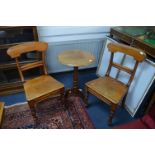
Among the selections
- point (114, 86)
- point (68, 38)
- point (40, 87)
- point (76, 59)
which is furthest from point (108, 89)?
point (68, 38)

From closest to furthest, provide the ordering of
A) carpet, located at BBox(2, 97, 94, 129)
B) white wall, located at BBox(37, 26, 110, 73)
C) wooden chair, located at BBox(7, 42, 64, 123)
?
wooden chair, located at BBox(7, 42, 64, 123)
carpet, located at BBox(2, 97, 94, 129)
white wall, located at BBox(37, 26, 110, 73)

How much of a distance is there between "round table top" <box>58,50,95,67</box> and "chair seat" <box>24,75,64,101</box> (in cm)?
29

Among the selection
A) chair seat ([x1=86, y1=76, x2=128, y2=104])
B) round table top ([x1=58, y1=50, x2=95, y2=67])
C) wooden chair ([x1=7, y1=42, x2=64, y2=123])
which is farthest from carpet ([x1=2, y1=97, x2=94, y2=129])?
round table top ([x1=58, y1=50, x2=95, y2=67])

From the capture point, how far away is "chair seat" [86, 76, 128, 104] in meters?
1.62

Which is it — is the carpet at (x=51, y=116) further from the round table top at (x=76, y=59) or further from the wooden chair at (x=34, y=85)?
the round table top at (x=76, y=59)

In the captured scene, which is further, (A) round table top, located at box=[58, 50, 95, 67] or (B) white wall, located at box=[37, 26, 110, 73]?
(B) white wall, located at box=[37, 26, 110, 73]

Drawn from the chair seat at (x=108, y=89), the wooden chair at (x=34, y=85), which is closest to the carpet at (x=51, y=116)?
the wooden chair at (x=34, y=85)

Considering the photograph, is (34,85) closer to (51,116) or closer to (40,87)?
(40,87)

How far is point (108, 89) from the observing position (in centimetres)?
174

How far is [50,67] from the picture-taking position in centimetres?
246

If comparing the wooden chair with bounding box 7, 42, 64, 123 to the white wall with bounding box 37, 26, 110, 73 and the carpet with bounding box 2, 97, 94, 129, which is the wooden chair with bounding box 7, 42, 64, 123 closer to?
the carpet with bounding box 2, 97, 94, 129
